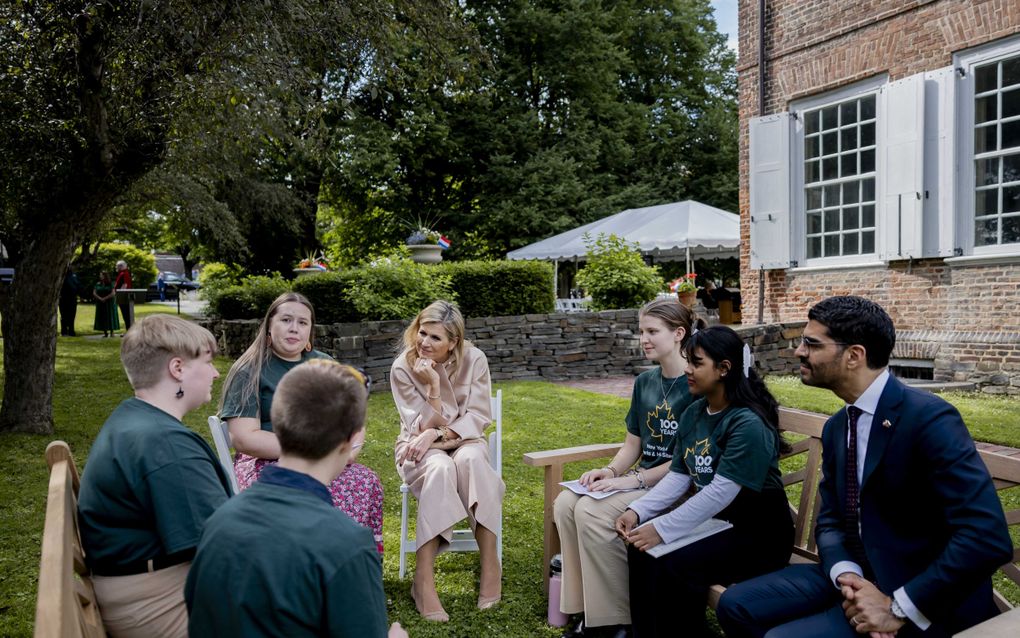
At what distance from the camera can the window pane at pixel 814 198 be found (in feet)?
34.7

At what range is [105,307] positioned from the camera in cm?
1759

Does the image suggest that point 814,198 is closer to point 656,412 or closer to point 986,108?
point 986,108

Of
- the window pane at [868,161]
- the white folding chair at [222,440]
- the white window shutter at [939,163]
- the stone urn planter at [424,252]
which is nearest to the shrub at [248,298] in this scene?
the stone urn planter at [424,252]

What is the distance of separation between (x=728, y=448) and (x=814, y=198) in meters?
8.60

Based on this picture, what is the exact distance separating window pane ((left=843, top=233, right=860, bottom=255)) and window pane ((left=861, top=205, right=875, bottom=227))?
0.19 metres

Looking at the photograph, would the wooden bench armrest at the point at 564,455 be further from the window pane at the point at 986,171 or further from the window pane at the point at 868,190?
the window pane at the point at 868,190

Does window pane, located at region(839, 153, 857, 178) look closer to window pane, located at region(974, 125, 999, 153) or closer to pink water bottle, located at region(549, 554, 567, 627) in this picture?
window pane, located at region(974, 125, 999, 153)

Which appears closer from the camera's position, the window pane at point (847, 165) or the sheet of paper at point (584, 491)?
the sheet of paper at point (584, 491)

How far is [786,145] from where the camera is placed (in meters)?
10.8

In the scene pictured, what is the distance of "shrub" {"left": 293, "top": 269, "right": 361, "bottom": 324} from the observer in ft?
34.8

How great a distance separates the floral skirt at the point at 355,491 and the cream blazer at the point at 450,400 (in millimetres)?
393

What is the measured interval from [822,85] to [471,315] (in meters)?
5.70

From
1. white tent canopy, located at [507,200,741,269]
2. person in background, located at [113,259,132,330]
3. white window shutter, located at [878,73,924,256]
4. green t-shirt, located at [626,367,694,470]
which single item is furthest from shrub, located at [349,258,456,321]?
person in background, located at [113,259,132,330]

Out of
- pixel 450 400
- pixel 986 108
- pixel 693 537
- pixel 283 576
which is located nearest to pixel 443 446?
pixel 450 400
